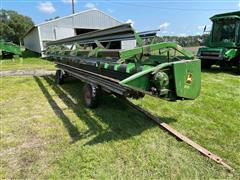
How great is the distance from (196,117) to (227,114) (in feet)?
1.94

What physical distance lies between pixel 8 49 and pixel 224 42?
15.9 m

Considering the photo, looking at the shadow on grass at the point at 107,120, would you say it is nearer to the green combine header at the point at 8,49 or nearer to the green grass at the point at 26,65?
the green grass at the point at 26,65

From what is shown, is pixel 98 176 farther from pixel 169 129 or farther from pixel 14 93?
pixel 14 93

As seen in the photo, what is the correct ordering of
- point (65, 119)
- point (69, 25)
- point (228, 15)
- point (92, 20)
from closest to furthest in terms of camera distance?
point (65, 119) → point (228, 15) → point (69, 25) → point (92, 20)

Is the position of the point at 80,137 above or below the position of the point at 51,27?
below

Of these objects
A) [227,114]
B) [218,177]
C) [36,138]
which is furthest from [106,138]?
[227,114]

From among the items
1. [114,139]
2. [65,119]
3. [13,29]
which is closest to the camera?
[114,139]

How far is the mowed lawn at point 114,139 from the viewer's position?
2246 mm

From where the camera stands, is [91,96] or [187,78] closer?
[187,78]

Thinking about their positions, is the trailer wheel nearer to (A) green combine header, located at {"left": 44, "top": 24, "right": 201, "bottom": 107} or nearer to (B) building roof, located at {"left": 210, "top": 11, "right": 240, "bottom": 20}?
(A) green combine header, located at {"left": 44, "top": 24, "right": 201, "bottom": 107}

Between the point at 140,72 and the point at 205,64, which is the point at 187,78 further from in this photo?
the point at 205,64

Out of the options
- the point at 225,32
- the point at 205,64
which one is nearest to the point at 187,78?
the point at 205,64

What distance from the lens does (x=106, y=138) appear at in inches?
114

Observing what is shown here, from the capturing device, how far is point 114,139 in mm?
2869
